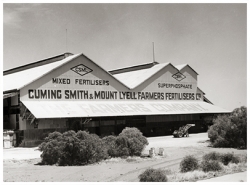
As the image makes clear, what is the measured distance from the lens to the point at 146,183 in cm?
1472

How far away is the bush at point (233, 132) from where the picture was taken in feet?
94.7

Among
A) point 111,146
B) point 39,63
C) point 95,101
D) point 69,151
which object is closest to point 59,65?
point 95,101

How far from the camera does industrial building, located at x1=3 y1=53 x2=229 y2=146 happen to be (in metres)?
35.6

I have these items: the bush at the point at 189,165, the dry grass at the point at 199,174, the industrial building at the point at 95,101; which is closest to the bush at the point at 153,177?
the dry grass at the point at 199,174

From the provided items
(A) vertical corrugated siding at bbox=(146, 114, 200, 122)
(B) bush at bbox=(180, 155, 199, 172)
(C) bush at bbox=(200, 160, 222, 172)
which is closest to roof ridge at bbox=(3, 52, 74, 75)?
(A) vertical corrugated siding at bbox=(146, 114, 200, 122)

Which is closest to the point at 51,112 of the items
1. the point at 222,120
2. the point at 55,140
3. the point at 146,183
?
the point at 55,140

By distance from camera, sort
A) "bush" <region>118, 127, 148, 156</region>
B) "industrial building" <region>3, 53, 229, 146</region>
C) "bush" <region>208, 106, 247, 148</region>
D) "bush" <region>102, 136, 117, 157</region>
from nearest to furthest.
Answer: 1. "bush" <region>102, 136, 117, 157</region>
2. "bush" <region>118, 127, 148, 156</region>
3. "bush" <region>208, 106, 247, 148</region>
4. "industrial building" <region>3, 53, 229, 146</region>

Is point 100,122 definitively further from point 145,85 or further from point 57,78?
point 145,85

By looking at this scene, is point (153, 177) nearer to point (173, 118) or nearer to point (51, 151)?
point (51, 151)

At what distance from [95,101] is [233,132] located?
1751 centimetres

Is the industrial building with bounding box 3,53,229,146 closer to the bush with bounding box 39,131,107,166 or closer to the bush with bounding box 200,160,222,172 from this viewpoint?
the bush with bounding box 39,131,107,166

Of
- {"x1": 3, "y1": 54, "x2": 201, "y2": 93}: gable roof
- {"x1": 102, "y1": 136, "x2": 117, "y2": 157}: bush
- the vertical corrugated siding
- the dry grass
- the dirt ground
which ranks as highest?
{"x1": 3, "y1": 54, "x2": 201, "y2": 93}: gable roof

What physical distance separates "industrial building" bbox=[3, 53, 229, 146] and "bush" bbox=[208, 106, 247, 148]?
1240cm

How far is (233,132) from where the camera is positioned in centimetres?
2933
